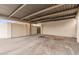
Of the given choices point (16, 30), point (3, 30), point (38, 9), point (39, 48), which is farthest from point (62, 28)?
point (3, 30)

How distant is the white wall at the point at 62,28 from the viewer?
11.0 m

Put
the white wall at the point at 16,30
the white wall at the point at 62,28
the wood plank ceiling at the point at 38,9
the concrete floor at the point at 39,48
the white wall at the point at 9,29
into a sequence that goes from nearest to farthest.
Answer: the concrete floor at the point at 39,48 → the wood plank ceiling at the point at 38,9 → the white wall at the point at 9,29 → the white wall at the point at 16,30 → the white wall at the point at 62,28

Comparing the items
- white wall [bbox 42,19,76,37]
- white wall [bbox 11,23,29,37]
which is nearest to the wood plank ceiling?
white wall [bbox 11,23,29,37]

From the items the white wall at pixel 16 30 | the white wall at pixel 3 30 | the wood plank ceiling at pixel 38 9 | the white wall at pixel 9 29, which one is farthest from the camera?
the white wall at pixel 16 30

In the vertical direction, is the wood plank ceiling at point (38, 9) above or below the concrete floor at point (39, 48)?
above

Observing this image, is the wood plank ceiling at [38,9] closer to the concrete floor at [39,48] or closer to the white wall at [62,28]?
the white wall at [62,28]

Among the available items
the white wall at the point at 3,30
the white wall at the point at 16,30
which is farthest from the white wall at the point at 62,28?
the white wall at the point at 3,30

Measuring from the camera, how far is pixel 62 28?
486 inches

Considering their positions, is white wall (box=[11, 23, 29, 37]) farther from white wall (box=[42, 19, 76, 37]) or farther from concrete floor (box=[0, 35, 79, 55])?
white wall (box=[42, 19, 76, 37])

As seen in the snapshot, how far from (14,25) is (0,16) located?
2565 mm

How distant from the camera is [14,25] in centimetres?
1118

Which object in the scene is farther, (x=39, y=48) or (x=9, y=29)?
(x=9, y=29)

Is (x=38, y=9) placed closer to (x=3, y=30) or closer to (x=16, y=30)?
(x=3, y=30)
